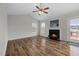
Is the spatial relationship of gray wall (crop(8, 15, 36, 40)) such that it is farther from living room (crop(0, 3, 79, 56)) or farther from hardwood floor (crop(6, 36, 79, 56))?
hardwood floor (crop(6, 36, 79, 56))

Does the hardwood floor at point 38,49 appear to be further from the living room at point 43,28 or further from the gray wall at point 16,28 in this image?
the gray wall at point 16,28

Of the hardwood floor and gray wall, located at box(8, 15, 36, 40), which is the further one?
gray wall, located at box(8, 15, 36, 40)

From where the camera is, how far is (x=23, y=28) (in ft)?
21.0

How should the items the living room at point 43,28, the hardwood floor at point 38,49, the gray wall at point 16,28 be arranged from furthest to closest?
the gray wall at point 16,28, the living room at point 43,28, the hardwood floor at point 38,49

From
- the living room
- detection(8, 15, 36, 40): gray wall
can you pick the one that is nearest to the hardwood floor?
the living room

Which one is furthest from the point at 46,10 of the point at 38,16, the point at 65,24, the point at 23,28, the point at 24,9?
the point at 65,24

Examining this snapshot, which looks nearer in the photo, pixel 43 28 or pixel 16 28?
pixel 43 28

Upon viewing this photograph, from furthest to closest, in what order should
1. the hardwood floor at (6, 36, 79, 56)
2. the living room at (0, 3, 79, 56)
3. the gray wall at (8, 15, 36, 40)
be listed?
the gray wall at (8, 15, 36, 40), the living room at (0, 3, 79, 56), the hardwood floor at (6, 36, 79, 56)

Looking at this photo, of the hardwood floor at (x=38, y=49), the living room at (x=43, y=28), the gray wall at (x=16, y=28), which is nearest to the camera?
the hardwood floor at (x=38, y=49)

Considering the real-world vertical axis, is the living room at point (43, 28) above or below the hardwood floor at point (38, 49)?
above

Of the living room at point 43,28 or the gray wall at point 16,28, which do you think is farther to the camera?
the gray wall at point 16,28

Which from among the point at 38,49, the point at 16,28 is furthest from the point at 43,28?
the point at 16,28

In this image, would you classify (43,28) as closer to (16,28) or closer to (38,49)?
(38,49)

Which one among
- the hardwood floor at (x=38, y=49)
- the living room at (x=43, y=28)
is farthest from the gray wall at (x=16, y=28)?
the hardwood floor at (x=38, y=49)
